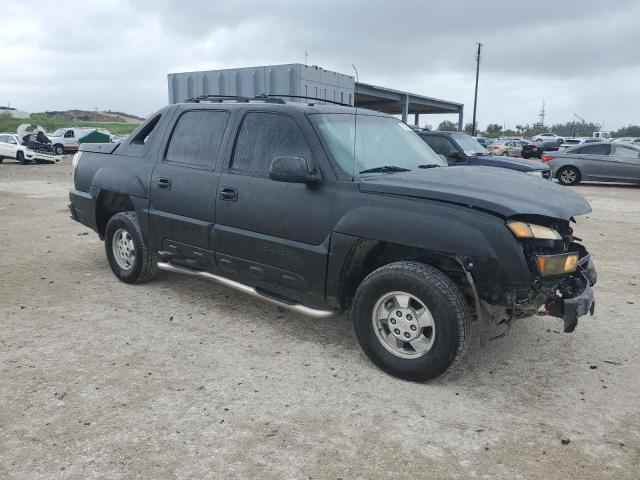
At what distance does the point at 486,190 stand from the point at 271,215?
1543 mm

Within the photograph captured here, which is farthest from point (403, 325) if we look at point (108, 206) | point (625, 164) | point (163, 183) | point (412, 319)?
point (625, 164)

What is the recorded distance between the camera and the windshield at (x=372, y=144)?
13.0ft

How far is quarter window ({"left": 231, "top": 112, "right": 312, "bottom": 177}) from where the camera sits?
4.08m

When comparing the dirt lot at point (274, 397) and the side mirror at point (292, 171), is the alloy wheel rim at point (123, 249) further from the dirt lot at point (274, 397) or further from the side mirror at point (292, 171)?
the side mirror at point (292, 171)

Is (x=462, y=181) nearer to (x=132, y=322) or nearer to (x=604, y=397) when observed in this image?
(x=604, y=397)

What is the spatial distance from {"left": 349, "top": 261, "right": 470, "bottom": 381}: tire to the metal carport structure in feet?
85.0

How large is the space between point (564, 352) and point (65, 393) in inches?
136

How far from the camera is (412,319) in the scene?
11.4 feet

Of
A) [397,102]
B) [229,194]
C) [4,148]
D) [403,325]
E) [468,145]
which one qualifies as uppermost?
[397,102]

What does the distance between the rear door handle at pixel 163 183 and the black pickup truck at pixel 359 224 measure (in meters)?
0.02

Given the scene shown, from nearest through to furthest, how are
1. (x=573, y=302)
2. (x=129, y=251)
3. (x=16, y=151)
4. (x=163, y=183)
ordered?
1. (x=573, y=302)
2. (x=163, y=183)
3. (x=129, y=251)
4. (x=16, y=151)

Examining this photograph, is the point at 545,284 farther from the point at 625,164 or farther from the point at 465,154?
the point at 625,164

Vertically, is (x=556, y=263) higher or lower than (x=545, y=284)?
higher

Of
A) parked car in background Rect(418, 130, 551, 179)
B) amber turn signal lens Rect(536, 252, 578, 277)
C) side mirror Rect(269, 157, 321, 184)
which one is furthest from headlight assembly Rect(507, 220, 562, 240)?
parked car in background Rect(418, 130, 551, 179)
